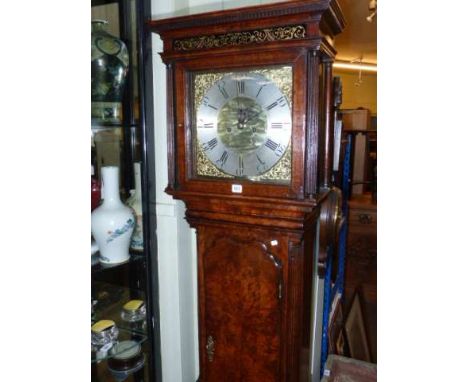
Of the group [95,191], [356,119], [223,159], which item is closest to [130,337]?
[95,191]

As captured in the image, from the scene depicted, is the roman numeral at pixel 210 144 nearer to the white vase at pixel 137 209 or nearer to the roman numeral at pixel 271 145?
the roman numeral at pixel 271 145

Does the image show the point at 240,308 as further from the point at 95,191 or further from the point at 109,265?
the point at 95,191

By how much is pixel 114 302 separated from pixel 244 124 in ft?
2.61

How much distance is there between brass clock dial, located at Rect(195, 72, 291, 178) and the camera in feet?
3.51

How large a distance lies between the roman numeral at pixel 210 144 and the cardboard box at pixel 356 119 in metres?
2.50

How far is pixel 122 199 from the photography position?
132cm

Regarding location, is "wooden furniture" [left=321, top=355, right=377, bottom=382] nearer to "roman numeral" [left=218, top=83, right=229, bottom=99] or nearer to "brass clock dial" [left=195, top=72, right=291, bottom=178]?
"brass clock dial" [left=195, top=72, right=291, bottom=178]

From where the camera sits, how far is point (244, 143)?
1134 millimetres

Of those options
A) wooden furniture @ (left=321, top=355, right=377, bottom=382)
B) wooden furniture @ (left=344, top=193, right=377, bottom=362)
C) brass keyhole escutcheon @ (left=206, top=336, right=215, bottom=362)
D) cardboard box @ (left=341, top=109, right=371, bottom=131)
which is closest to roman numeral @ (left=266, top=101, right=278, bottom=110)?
brass keyhole escutcheon @ (left=206, top=336, right=215, bottom=362)

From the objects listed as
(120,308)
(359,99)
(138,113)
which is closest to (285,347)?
(120,308)

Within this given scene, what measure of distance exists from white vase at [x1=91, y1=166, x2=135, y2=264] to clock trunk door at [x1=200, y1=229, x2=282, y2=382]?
11.0 inches

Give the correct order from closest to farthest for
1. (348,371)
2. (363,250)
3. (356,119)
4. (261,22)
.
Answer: (261,22)
(348,371)
(363,250)
(356,119)

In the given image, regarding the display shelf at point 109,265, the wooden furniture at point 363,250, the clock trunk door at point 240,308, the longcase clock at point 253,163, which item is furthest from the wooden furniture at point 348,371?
the wooden furniture at point 363,250
